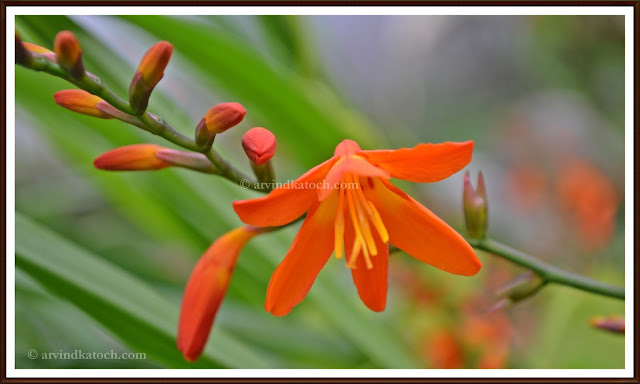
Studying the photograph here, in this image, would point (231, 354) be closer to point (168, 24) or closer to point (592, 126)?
point (168, 24)

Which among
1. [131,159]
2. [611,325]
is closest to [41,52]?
[131,159]

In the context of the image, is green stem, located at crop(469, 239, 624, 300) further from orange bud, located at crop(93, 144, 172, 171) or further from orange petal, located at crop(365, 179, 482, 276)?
Result: orange bud, located at crop(93, 144, 172, 171)

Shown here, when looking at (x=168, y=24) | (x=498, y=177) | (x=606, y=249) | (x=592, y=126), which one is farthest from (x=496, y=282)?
Result: (x=592, y=126)

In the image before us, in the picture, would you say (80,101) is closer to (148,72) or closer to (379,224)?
(148,72)

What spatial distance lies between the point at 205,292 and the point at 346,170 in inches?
6.5

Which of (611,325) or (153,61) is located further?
(611,325)

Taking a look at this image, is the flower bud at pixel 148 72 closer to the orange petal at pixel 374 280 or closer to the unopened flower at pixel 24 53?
the unopened flower at pixel 24 53

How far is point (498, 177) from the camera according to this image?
5.64 ft

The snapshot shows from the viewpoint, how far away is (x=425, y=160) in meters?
0.41

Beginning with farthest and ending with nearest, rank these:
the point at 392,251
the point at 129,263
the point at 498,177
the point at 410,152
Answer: the point at 498,177 < the point at 129,263 < the point at 392,251 < the point at 410,152

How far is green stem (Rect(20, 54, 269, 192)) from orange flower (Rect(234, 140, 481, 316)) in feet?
0.21

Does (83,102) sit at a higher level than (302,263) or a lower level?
higher

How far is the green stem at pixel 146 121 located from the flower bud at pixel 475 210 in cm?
19

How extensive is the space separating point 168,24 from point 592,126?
1.52m
